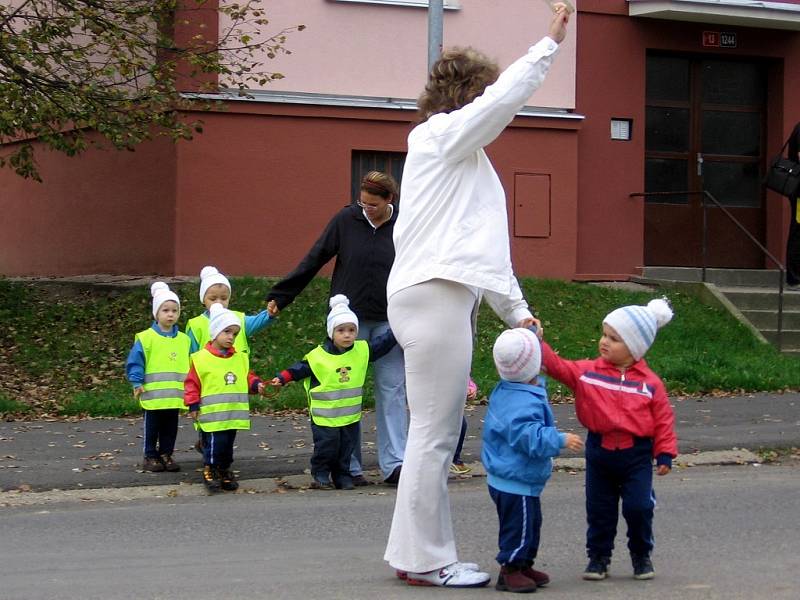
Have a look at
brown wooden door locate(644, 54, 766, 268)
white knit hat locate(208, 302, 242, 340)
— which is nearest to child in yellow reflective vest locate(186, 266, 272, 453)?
white knit hat locate(208, 302, 242, 340)

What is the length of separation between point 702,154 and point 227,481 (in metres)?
11.5

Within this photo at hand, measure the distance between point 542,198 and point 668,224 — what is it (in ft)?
6.87

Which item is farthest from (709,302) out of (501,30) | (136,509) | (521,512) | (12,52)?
(521,512)

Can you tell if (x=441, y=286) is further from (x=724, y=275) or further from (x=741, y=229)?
(x=724, y=275)

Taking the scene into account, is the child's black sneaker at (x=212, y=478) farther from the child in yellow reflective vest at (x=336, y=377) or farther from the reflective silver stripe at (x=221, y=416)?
the child in yellow reflective vest at (x=336, y=377)

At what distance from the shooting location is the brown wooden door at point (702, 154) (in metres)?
17.8

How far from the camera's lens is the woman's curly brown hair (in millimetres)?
5383

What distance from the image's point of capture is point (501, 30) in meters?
16.7

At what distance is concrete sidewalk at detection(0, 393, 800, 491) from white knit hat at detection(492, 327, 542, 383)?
12.1ft

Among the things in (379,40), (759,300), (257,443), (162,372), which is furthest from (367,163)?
(162,372)

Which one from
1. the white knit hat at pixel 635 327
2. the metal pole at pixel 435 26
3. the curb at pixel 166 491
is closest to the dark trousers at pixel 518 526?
the white knit hat at pixel 635 327

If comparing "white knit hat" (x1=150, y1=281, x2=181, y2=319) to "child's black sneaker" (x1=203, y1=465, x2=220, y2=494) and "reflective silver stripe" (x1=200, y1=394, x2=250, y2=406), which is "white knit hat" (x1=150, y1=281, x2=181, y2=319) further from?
"child's black sneaker" (x1=203, y1=465, x2=220, y2=494)

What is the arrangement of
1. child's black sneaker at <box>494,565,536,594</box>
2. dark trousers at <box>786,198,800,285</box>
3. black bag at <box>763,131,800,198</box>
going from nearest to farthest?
child's black sneaker at <box>494,565,536,594</box>
black bag at <box>763,131,800,198</box>
dark trousers at <box>786,198,800,285</box>

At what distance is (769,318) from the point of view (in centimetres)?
1569
